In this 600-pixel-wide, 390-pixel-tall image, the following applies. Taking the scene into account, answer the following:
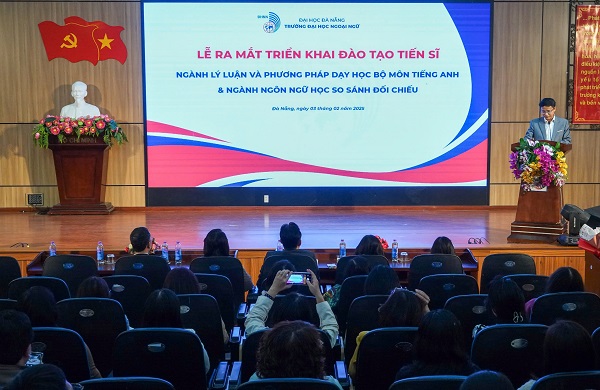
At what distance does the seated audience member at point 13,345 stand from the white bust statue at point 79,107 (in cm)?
768

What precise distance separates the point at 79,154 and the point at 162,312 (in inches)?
274

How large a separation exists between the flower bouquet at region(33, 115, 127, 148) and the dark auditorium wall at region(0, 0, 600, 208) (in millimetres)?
660

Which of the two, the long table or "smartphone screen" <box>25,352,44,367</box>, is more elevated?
"smartphone screen" <box>25,352,44,367</box>

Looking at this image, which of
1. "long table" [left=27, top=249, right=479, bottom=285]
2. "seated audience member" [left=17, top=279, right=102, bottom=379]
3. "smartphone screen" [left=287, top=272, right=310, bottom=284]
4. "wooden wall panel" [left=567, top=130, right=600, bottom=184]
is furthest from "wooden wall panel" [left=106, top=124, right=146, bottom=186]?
"seated audience member" [left=17, top=279, right=102, bottom=379]

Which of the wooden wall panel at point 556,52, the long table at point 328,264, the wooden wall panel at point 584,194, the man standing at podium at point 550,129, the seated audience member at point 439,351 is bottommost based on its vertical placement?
the long table at point 328,264

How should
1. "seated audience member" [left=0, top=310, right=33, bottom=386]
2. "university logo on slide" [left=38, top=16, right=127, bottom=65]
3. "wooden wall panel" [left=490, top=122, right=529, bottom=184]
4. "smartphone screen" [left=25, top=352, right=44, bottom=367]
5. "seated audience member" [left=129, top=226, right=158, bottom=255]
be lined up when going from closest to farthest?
1. "seated audience member" [left=0, top=310, right=33, bottom=386]
2. "smartphone screen" [left=25, top=352, right=44, bottom=367]
3. "seated audience member" [left=129, top=226, right=158, bottom=255]
4. "university logo on slide" [left=38, top=16, right=127, bottom=65]
5. "wooden wall panel" [left=490, top=122, right=529, bottom=184]

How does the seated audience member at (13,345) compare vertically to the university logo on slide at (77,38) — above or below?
below

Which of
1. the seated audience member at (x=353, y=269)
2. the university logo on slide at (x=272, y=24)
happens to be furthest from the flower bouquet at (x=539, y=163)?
the university logo on slide at (x=272, y=24)

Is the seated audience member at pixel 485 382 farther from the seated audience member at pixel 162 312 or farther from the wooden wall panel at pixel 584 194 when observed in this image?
the wooden wall panel at pixel 584 194

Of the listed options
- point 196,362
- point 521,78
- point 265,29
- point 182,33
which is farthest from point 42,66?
point 196,362

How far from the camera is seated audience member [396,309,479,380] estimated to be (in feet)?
10.3

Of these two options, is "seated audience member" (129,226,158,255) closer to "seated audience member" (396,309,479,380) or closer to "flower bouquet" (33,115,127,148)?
"seated audience member" (396,309,479,380)

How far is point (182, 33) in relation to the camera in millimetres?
10734

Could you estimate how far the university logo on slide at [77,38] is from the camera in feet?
35.3
